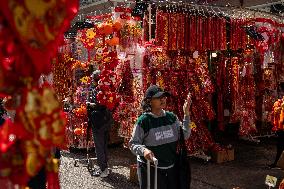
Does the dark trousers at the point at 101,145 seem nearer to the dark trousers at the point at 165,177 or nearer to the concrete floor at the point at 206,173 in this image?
the concrete floor at the point at 206,173

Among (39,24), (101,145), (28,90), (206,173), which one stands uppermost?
(39,24)

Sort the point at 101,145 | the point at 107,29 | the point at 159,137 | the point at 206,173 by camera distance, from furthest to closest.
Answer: the point at 206,173 → the point at 101,145 → the point at 107,29 → the point at 159,137

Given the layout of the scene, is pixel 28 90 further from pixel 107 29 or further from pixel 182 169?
pixel 107 29

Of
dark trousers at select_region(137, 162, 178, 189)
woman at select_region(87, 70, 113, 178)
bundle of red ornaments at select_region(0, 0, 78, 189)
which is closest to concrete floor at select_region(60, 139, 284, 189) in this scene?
woman at select_region(87, 70, 113, 178)

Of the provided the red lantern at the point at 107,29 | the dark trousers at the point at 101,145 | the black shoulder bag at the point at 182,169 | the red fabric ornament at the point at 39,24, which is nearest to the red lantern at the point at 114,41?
the red lantern at the point at 107,29

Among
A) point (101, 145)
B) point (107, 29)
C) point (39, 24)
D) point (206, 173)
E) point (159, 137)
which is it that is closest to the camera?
point (39, 24)

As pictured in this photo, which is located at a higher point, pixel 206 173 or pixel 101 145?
pixel 101 145

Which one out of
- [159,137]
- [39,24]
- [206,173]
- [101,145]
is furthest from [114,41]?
[39,24]

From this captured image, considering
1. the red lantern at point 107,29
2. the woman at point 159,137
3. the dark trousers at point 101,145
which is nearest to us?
the woman at point 159,137

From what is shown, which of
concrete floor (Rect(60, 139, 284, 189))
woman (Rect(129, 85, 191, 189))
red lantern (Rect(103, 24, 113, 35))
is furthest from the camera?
red lantern (Rect(103, 24, 113, 35))

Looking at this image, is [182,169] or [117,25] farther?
[117,25]

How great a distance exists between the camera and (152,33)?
709cm

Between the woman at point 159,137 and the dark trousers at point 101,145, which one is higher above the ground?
the woman at point 159,137

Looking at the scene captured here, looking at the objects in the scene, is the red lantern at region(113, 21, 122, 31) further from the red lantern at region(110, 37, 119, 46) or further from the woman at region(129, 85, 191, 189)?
the woman at region(129, 85, 191, 189)
